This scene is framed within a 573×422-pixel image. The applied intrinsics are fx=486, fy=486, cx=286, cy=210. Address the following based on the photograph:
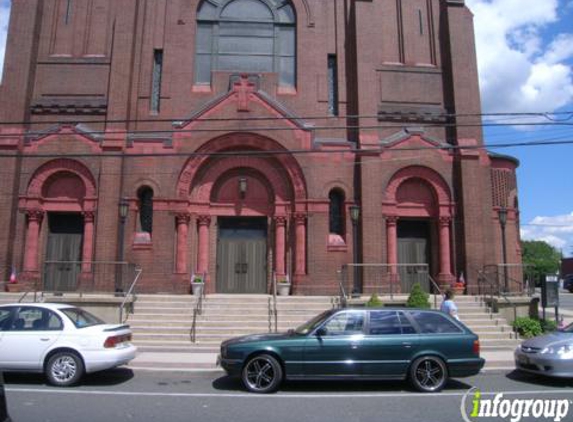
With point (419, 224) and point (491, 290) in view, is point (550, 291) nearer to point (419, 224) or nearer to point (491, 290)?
point (491, 290)

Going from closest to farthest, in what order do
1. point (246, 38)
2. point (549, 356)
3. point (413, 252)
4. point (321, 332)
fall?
point (321, 332) < point (549, 356) < point (413, 252) < point (246, 38)

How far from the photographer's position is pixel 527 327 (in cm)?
1409

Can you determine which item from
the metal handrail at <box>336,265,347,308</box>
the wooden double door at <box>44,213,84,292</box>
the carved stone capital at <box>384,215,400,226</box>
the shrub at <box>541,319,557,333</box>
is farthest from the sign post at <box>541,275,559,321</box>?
the wooden double door at <box>44,213,84,292</box>

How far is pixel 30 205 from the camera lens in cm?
1758

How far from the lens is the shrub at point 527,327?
1402cm

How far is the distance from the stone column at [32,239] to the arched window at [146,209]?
364cm

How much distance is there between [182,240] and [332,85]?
8.68 meters

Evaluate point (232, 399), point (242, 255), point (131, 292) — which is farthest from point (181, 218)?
point (232, 399)

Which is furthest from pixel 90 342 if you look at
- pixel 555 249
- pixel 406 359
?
pixel 555 249

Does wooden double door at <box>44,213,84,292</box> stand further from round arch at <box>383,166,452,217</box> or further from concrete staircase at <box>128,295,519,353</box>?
Answer: round arch at <box>383,166,452,217</box>

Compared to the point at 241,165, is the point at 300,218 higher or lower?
lower

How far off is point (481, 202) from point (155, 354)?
1279 centimetres

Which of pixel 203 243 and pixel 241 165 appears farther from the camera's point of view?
pixel 241 165

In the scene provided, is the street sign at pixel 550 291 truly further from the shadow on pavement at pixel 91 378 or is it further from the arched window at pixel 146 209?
the arched window at pixel 146 209
